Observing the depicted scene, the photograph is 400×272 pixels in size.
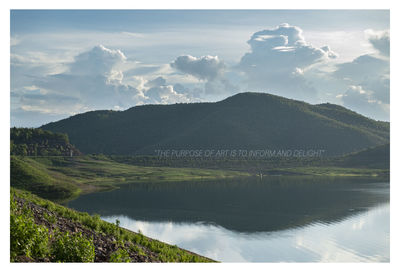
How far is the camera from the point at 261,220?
5984 centimetres

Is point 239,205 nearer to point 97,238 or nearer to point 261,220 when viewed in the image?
point 261,220

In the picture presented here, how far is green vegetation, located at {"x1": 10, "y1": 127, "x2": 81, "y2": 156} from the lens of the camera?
162750 millimetres

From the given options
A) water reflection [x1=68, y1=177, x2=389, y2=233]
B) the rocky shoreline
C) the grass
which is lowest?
water reflection [x1=68, y1=177, x2=389, y2=233]

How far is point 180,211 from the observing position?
68.1 metres

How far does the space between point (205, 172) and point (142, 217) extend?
94279mm

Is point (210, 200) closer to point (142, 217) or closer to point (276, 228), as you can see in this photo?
point (142, 217)

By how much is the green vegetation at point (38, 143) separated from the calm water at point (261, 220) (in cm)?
8116

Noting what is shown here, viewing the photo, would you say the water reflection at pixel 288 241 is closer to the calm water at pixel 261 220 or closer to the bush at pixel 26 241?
the calm water at pixel 261 220

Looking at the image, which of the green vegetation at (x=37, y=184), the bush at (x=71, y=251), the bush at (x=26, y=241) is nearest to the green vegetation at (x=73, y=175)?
the green vegetation at (x=37, y=184)

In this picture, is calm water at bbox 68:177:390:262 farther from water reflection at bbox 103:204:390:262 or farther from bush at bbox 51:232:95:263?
bush at bbox 51:232:95:263

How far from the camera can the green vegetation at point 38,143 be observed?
6407 inches

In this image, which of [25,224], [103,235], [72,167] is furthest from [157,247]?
[72,167]

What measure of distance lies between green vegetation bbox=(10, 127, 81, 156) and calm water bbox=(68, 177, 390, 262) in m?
81.2

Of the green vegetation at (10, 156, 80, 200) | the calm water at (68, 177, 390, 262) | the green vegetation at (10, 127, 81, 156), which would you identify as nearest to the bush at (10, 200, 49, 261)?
the calm water at (68, 177, 390, 262)
